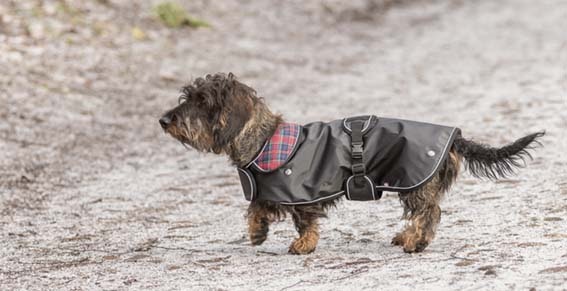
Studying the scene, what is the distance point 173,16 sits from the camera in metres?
17.0

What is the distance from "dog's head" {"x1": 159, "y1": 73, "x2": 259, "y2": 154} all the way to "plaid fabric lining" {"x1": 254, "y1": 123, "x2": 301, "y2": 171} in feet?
0.82

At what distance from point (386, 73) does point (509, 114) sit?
191 inches

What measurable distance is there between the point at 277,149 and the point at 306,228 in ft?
2.05

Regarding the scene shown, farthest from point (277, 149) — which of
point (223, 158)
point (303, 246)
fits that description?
point (223, 158)

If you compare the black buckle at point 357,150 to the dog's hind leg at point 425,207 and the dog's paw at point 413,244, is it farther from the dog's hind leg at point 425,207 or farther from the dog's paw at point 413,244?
the dog's paw at point 413,244

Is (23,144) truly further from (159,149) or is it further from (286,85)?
(286,85)

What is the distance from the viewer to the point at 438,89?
46.9 ft

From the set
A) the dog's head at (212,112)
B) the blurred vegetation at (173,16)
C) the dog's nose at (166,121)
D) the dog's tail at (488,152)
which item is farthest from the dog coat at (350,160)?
the blurred vegetation at (173,16)

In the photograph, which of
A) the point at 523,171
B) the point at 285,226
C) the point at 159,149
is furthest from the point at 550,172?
the point at 159,149

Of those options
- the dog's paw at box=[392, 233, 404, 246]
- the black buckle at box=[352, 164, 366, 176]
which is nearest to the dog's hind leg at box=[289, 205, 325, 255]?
the black buckle at box=[352, 164, 366, 176]

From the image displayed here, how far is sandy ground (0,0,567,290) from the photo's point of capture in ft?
18.2

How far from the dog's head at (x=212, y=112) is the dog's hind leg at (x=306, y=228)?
72cm

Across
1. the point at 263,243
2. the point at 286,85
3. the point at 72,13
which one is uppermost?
the point at 72,13

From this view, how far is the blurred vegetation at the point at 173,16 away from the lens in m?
17.0
